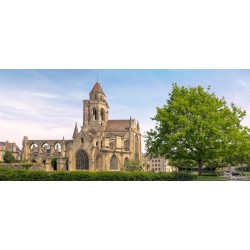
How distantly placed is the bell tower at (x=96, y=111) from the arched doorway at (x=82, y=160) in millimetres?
11012

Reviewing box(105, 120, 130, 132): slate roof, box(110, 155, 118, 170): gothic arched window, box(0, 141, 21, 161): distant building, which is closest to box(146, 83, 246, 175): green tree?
box(110, 155, 118, 170): gothic arched window

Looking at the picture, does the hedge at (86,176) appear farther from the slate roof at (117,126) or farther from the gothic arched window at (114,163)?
the slate roof at (117,126)

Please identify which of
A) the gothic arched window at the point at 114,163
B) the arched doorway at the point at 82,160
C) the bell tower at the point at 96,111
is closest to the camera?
the arched doorway at the point at 82,160

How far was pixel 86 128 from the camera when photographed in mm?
64625

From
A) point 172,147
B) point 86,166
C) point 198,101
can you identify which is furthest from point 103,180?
point 86,166

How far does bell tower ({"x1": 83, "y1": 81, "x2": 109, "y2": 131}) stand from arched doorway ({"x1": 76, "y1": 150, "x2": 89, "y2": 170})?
11012 millimetres

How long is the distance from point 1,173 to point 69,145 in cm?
3197

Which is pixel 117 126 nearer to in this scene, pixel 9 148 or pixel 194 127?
pixel 9 148

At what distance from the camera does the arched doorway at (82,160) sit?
54125mm

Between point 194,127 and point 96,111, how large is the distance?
42.0m

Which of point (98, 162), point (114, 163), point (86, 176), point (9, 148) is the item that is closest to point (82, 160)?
point (98, 162)

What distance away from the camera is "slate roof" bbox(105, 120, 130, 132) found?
215 ft

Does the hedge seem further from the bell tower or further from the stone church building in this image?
the bell tower

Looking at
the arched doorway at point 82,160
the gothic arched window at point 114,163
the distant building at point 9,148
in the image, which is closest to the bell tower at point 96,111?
the gothic arched window at point 114,163
